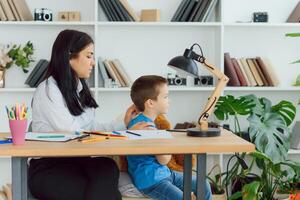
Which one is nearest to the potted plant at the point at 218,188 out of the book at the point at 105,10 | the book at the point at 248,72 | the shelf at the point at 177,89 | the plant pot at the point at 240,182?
the plant pot at the point at 240,182

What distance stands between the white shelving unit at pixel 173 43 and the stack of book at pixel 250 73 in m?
0.06

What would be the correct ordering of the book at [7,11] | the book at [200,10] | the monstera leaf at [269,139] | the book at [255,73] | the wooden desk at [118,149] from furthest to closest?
the book at [255,73]
the book at [200,10]
the book at [7,11]
the monstera leaf at [269,139]
the wooden desk at [118,149]

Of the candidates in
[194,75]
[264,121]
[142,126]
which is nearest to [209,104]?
[194,75]

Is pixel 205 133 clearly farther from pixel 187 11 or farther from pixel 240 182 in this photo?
pixel 187 11

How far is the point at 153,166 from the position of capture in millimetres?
2547

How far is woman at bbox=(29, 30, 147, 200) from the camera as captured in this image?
240 centimetres

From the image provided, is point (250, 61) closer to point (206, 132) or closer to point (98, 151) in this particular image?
point (206, 132)

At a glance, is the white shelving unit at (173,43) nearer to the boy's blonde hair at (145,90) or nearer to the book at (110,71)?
the book at (110,71)

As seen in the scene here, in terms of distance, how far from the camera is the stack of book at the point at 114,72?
166 inches

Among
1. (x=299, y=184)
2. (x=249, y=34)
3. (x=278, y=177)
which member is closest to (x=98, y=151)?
(x=278, y=177)

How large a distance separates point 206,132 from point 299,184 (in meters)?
1.96

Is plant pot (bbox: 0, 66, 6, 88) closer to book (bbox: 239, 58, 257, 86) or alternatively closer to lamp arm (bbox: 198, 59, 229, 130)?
book (bbox: 239, 58, 257, 86)

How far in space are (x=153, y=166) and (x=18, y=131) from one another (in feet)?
2.23

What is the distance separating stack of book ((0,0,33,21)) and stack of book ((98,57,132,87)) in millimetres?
658
